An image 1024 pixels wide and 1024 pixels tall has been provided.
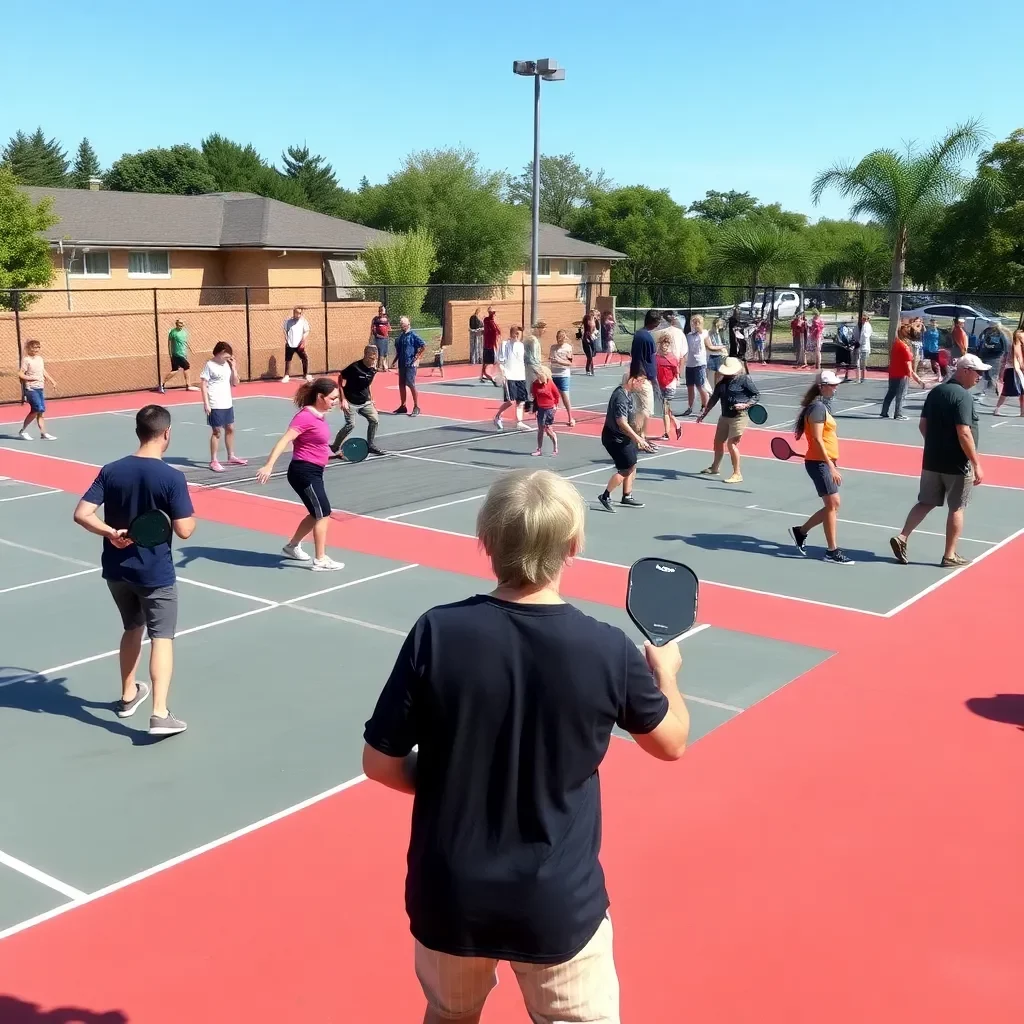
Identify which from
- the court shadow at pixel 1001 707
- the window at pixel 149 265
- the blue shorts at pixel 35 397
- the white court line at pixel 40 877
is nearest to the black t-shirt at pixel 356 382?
the blue shorts at pixel 35 397

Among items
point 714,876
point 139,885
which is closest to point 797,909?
point 714,876

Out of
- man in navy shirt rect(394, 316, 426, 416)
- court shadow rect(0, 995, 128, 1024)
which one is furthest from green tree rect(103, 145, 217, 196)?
court shadow rect(0, 995, 128, 1024)

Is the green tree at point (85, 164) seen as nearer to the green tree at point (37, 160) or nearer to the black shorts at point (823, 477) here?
the green tree at point (37, 160)

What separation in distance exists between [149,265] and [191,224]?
3005 millimetres

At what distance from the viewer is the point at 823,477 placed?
11156 millimetres

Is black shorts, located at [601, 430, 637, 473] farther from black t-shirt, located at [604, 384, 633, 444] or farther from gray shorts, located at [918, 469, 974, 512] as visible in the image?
gray shorts, located at [918, 469, 974, 512]

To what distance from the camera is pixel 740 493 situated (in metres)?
14.9

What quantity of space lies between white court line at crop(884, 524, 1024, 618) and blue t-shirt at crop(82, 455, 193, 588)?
20.0 feet

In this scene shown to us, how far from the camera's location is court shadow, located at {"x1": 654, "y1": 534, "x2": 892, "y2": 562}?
11812 mm

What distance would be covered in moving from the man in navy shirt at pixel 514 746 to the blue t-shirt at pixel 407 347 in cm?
1883

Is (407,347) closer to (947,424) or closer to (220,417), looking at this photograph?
(220,417)

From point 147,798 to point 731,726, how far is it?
11.8 ft

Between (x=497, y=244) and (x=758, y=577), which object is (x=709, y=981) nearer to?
(x=758, y=577)

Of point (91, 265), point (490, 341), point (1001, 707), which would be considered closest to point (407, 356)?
point (490, 341)
